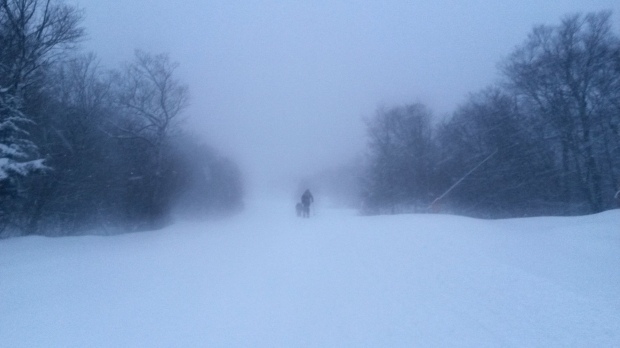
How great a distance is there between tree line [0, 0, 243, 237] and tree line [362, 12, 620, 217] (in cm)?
1437

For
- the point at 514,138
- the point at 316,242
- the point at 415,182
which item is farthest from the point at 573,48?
the point at 316,242

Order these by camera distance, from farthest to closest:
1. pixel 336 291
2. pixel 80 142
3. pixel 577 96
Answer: pixel 577 96
pixel 80 142
pixel 336 291

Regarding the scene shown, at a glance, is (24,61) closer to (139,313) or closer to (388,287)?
(139,313)

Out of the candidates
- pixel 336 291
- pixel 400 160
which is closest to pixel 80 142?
pixel 336 291

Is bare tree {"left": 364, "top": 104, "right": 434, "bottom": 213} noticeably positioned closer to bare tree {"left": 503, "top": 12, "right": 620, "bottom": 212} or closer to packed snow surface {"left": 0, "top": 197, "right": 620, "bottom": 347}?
bare tree {"left": 503, "top": 12, "right": 620, "bottom": 212}

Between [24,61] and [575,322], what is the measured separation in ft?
52.7

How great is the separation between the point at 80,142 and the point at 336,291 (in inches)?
626

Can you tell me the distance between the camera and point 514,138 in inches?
945

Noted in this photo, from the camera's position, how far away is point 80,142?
688 inches

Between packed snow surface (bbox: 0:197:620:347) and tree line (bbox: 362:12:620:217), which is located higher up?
tree line (bbox: 362:12:620:217)

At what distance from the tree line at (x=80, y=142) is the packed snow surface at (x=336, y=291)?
220 inches

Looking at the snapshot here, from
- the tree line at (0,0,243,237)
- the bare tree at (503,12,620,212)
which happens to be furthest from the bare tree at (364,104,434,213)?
the tree line at (0,0,243,237)

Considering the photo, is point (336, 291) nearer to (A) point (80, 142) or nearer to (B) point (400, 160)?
(A) point (80, 142)

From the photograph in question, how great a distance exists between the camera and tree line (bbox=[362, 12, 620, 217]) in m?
21.7
